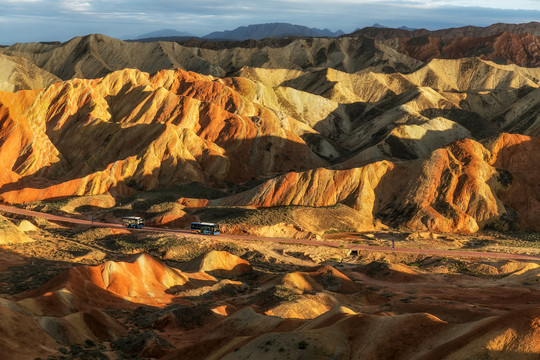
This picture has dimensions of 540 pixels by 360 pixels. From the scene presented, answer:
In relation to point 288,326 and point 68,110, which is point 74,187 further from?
point 288,326

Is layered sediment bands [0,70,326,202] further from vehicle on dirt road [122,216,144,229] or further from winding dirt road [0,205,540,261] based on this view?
vehicle on dirt road [122,216,144,229]

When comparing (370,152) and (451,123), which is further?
(451,123)

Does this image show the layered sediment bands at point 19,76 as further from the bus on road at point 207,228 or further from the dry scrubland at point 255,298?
the bus on road at point 207,228

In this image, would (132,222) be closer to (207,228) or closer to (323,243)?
(207,228)

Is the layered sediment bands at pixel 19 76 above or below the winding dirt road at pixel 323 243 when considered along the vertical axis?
above

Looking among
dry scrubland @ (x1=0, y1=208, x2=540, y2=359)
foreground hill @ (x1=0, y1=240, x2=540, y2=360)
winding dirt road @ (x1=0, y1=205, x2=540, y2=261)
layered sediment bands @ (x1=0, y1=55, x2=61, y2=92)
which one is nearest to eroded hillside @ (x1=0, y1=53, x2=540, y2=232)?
dry scrubland @ (x1=0, y1=208, x2=540, y2=359)

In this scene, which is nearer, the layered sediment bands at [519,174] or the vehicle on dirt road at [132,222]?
the vehicle on dirt road at [132,222]

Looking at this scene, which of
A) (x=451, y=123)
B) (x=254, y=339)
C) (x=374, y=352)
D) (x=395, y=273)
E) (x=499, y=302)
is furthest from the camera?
(x=451, y=123)

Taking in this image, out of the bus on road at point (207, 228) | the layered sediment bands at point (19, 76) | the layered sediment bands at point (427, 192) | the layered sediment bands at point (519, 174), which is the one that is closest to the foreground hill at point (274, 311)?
the bus on road at point (207, 228)

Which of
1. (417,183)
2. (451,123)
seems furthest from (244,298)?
(451,123)
